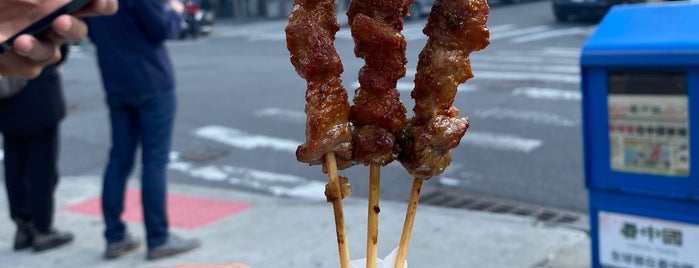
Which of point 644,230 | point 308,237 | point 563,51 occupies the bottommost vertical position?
point 563,51

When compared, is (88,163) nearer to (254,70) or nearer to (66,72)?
(254,70)

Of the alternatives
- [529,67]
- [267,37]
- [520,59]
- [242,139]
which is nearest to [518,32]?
[520,59]

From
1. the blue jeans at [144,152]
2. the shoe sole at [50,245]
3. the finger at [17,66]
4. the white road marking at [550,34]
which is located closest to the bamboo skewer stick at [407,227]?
the finger at [17,66]

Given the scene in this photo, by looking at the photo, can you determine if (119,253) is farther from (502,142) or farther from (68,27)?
(502,142)

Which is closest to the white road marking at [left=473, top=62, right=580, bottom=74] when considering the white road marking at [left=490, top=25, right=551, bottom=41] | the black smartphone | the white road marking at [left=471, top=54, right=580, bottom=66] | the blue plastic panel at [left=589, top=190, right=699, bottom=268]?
the white road marking at [left=471, top=54, right=580, bottom=66]

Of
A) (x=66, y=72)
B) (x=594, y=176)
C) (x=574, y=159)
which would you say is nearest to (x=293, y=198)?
(x=574, y=159)
